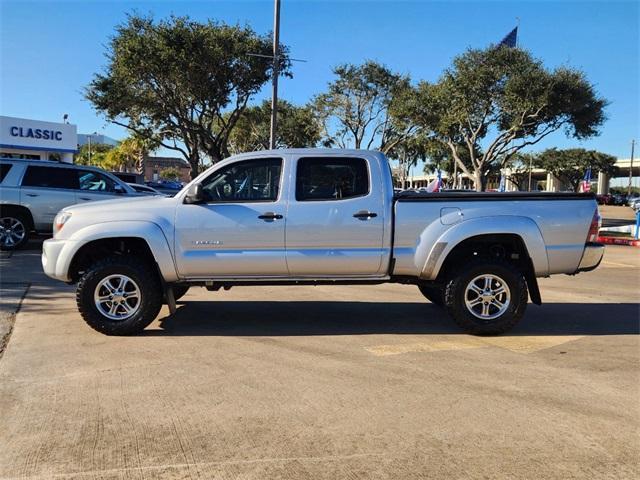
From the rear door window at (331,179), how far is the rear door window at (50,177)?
336 inches

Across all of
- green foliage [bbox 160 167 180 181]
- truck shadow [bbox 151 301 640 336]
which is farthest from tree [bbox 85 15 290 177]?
green foliage [bbox 160 167 180 181]

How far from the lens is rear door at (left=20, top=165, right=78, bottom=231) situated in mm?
12000

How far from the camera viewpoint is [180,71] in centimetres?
2400

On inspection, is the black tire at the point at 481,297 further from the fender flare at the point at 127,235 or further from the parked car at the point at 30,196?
the parked car at the point at 30,196

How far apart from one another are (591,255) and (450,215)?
5.41ft

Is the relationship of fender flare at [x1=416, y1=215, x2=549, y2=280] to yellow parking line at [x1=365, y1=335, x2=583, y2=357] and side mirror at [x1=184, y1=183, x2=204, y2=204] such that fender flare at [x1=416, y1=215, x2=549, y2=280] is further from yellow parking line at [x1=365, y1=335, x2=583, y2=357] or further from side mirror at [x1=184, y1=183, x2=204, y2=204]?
side mirror at [x1=184, y1=183, x2=204, y2=204]

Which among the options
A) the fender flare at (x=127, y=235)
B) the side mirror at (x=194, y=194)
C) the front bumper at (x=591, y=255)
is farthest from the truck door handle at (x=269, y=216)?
the front bumper at (x=591, y=255)

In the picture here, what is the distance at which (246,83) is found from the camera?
2611 cm

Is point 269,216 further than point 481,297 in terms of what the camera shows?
No

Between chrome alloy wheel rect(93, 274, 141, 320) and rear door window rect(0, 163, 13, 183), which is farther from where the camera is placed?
rear door window rect(0, 163, 13, 183)

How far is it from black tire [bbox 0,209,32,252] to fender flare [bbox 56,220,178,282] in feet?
24.0

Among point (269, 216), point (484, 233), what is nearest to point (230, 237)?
point (269, 216)

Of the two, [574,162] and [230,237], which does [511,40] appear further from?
[574,162]

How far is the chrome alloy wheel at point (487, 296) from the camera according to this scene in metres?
6.00
